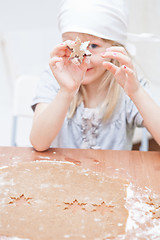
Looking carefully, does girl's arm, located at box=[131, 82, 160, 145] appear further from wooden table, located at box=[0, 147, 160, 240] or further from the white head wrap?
the white head wrap

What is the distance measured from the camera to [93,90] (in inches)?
53.9

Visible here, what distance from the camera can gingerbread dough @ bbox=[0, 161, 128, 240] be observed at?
2.09 ft

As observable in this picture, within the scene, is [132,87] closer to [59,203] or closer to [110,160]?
[110,160]

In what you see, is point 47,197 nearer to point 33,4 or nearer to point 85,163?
point 85,163

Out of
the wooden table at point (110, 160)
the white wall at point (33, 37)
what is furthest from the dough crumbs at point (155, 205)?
the white wall at point (33, 37)

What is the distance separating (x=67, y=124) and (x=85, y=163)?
0.42 meters

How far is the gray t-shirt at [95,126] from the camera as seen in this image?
132cm

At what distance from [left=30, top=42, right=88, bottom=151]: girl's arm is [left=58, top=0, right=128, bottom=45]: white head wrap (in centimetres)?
10

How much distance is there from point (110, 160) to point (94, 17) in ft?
1.67

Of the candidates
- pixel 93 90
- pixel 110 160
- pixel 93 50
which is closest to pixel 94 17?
pixel 93 50

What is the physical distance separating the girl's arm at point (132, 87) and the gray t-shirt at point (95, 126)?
19 centimetres

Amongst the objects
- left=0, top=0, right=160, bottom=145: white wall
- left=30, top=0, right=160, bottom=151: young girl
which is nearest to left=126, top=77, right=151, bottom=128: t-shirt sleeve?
left=30, top=0, right=160, bottom=151: young girl

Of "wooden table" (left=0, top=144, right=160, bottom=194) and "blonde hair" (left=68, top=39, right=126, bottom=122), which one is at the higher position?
"blonde hair" (left=68, top=39, right=126, bottom=122)

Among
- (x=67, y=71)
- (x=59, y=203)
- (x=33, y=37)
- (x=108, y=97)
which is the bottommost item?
(x=59, y=203)
